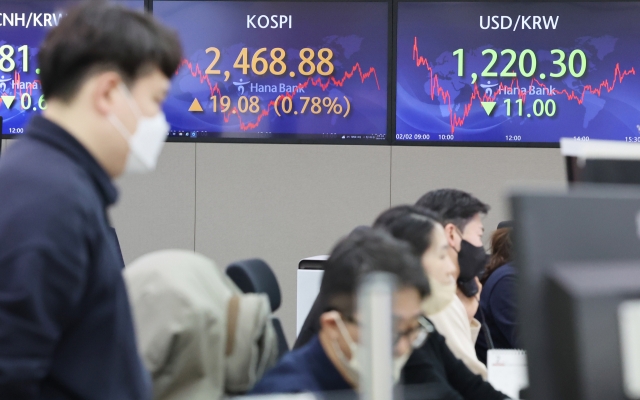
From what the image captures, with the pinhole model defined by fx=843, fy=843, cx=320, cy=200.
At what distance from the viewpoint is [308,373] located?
1.49 meters

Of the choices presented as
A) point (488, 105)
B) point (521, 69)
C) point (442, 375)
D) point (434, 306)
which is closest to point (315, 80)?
point (488, 105)

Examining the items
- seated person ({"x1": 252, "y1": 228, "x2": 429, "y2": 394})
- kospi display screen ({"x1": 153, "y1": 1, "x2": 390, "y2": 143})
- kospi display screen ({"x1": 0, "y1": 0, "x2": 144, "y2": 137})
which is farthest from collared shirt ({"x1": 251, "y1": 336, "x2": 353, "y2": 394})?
kospi display screen ({"x1": 0, "y1": 0, "x2": 144, "y2": 137})

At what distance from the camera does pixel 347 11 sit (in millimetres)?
4383

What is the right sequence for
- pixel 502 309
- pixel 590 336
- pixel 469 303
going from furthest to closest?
pixel 502 309 → pixel 469 303 → pixel 590 336

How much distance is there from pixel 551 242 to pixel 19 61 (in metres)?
4.11

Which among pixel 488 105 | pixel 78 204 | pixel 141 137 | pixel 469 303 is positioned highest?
pixel 488 105

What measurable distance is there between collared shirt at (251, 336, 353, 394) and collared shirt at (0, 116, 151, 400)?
0.27m

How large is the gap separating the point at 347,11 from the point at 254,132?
2.62 ft

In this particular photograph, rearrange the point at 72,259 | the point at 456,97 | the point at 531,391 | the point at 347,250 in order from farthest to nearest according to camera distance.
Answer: the point at 456,97 < the point at 347,250 < the point at 72,259 < the point at 531,391

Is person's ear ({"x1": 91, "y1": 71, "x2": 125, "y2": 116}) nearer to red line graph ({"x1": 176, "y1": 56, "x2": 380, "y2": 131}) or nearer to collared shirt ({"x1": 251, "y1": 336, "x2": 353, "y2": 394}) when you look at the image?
A: collared shirt ({"x1": 251, "y1": 336, "x2": 353, "y2": 394})

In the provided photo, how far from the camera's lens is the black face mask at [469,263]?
2.90 meters

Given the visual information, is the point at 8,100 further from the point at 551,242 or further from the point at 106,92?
the point at 551,242

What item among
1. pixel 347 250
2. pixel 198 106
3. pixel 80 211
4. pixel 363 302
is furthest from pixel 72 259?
pixel 198 106

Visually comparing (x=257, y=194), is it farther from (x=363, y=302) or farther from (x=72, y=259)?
(x=363, y=302)
